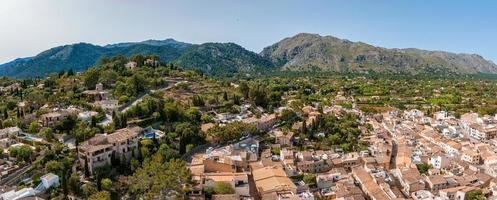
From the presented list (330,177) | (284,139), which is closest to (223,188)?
(330,177)

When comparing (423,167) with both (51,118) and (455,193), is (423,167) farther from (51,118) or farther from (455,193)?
(51,118)

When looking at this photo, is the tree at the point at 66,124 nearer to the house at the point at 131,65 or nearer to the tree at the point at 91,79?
the tree at the point at 91,79

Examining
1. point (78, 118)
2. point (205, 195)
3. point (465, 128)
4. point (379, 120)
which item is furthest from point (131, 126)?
point (465, 128)

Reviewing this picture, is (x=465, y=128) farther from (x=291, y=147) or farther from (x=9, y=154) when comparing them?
(x=9, y=154)

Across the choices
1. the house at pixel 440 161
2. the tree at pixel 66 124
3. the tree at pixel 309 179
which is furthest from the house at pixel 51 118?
the house at pixel 440 161

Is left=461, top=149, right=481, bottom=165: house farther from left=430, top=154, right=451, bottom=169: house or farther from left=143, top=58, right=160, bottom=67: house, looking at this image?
left=143, top=58, right=160, bottom=67: house

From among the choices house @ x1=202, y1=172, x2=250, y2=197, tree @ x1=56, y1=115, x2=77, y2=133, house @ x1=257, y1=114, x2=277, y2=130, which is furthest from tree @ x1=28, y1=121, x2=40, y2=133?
house @ x1=257, y1=114, x2=277, y2=130

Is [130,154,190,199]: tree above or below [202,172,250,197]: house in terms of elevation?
above
